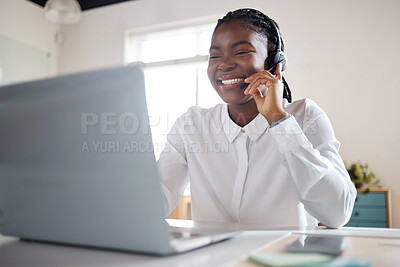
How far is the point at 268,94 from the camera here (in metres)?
1.15

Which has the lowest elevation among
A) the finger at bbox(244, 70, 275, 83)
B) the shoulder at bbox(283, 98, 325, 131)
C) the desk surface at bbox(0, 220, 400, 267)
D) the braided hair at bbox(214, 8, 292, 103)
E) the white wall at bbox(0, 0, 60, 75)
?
the desk surface at bbox(0, 220, 400, 267)

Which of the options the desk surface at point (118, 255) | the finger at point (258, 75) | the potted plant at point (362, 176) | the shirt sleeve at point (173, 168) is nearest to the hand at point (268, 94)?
the finger at point (258, 75)

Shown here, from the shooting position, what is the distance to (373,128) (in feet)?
10.9

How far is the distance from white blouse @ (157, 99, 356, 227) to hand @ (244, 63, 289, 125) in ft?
0.22

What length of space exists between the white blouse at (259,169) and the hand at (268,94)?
2.7 inches

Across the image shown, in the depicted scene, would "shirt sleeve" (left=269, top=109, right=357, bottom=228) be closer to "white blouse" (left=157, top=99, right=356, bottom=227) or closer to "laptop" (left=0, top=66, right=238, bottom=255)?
"white blouse" (left=157, top=99, right=356, bottom=227)

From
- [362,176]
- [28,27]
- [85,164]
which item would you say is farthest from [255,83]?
[28,27]

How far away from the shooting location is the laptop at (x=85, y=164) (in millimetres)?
464

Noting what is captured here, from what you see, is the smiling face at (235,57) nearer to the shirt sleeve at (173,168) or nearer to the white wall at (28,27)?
the shirt sleeve at (173,168)

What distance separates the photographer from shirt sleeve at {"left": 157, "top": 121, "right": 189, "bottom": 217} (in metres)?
1.32

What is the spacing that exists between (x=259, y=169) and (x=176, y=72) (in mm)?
3130

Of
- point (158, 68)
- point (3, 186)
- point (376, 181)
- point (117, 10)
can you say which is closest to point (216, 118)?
point (3, 186)

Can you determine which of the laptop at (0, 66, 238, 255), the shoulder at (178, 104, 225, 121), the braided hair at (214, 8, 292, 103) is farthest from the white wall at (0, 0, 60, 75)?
the laptop at (0, 66, 238, 255)

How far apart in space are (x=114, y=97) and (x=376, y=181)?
10.5 ft
